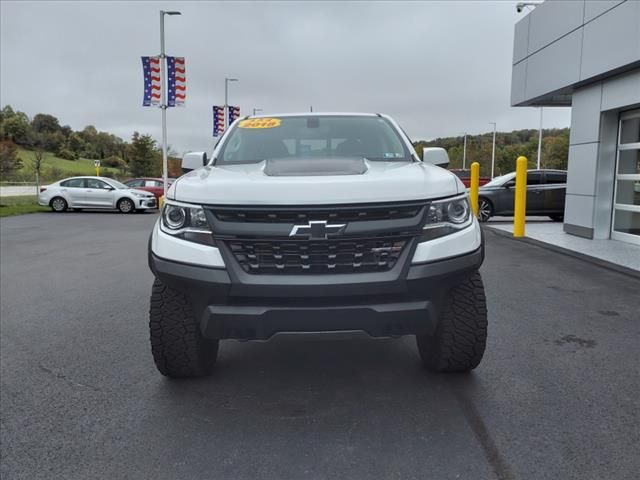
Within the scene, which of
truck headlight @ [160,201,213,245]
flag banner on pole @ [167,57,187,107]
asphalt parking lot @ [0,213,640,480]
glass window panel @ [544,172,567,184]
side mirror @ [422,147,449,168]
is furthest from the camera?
flag banner on pole @ [167,57,187,107]

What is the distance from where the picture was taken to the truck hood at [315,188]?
284cm

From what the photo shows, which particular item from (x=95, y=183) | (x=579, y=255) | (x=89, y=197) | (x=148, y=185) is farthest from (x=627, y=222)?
(x=148, y=185)

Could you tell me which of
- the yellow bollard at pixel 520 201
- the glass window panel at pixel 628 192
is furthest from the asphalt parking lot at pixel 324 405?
the yellow bollard at pixel 520 201

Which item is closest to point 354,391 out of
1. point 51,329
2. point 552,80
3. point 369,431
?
point 369,431

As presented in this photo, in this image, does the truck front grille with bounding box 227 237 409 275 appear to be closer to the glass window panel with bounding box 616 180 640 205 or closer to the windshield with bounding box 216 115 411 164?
the windshield with bounding box 216 115 411 164

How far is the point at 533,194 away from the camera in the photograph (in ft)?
50.3

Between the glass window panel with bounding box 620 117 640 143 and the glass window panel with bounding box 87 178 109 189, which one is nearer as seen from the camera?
the glass window panel with bounding box 620 117 640 143

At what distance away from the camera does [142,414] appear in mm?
3180

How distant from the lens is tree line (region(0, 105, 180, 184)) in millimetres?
52456

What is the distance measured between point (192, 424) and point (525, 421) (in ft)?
5.91

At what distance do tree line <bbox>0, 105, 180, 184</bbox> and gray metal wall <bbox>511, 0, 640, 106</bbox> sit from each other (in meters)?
33.1

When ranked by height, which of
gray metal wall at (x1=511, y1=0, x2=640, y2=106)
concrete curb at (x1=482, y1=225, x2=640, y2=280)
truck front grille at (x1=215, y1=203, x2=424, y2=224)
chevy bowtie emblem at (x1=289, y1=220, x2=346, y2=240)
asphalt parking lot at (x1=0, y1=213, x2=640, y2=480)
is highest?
gray metal wall at (x1=511, y1=0, x2=640, y2=106)

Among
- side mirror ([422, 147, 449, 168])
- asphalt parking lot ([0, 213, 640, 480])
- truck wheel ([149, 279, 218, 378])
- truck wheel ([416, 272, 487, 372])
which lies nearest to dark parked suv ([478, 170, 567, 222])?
asphalt parking lot ([0, 213, 640, 480])

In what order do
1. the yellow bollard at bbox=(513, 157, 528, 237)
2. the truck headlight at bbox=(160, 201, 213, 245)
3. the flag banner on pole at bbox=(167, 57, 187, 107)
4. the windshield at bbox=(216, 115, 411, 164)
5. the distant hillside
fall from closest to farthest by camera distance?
the truck headlight at bbox=(160, 201, 213, 245), the windshield at bbox=(216, 115, 411, 164), the yellow bollard at bbox=(513, 157, 528, 237), the flag banner on pole at bbox=(167, 57, 187, 107), the distant hillside
